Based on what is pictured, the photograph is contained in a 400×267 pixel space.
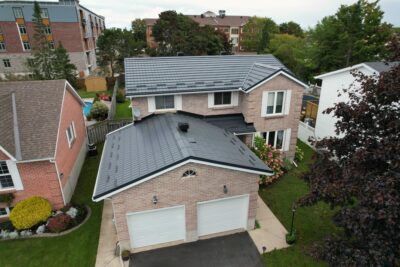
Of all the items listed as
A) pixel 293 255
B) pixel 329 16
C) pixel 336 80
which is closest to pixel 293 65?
pixel 329 16

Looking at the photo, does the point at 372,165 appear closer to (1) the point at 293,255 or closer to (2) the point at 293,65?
(1) the point at 293,255

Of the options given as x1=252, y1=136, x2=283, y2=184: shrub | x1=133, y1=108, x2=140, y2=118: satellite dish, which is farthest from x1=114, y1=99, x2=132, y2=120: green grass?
x1=252, y1=136, x2=283, y2=184: shrub

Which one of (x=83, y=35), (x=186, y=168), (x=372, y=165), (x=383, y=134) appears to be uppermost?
(x=83, y=35)

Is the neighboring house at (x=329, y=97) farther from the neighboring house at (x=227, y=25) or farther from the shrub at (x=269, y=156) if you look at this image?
the neighboring house at (x=227, y=25)

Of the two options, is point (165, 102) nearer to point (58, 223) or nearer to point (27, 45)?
→ point (58, 223)

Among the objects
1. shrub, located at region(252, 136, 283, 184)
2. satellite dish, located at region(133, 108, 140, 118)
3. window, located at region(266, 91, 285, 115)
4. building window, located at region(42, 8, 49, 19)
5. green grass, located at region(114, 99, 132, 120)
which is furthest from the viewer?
building window, located at region(42, 8, 49, 19)

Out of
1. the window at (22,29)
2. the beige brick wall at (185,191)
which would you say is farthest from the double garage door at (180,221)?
the window at (22,29)

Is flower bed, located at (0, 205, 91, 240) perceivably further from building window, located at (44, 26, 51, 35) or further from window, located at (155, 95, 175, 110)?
building window, located at (44, 26, 51, 35)
